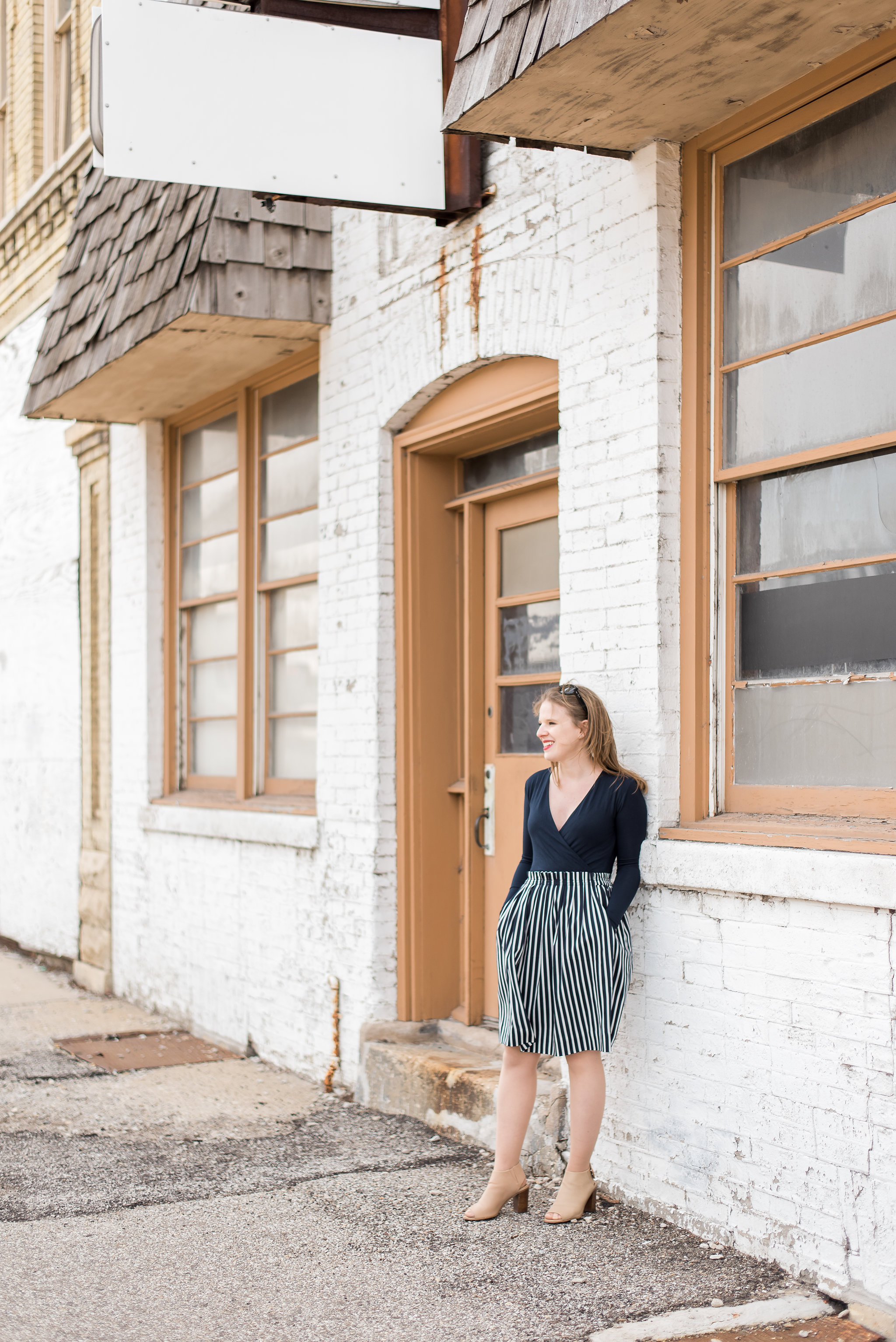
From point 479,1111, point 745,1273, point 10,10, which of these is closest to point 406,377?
point 479,1111

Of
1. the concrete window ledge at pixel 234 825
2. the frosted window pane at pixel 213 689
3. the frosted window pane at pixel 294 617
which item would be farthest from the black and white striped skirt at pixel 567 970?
the frosted window pane at pixel 213 689

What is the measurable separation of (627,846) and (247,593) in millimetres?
3823

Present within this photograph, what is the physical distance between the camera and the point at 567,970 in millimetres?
4367

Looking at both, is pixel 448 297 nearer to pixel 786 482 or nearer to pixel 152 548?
pixel 786 482

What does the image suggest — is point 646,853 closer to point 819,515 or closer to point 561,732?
point 561,732

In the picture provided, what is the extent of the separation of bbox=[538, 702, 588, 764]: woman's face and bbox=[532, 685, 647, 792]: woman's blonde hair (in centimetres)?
1

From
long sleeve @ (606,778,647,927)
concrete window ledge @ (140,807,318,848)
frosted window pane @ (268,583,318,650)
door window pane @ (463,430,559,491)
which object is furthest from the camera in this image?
frosted window pane @ (268,583,318,650)

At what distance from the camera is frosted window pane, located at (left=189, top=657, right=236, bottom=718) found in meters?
8.07

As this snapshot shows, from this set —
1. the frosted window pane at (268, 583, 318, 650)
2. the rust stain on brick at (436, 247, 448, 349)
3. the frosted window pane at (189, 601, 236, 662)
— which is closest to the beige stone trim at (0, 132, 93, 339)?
the frosted window pane at (189, 601, 236, 662)

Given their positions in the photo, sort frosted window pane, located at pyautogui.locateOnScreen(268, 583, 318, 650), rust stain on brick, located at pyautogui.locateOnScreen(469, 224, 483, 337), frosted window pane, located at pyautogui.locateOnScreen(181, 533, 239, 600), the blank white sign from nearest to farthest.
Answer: the blank white sign
rust stain on brick, located at pyautogui.locateOnScreen(469, 224, 483, 337)
frosted window pane, located at pyautogui.locateOnScreen(268, 583, 318, 650)
frosted window pane, located at pyautogui.locateOnScreen(181, 533, 239, 600)

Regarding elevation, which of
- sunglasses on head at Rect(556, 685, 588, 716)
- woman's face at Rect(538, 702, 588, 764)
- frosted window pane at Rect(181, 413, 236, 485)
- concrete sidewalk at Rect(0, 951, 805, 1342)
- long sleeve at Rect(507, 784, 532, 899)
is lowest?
concrete sidewalk at Rect(0, 951, 805, 1342)

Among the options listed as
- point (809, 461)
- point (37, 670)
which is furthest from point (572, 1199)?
point (37, 670)

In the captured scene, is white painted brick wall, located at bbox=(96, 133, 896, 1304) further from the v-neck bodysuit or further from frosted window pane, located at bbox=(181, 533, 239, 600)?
frosted window pane, located at bbox=(181, 533, 239, 600)

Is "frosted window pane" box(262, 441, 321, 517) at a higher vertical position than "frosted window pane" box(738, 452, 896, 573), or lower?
higher
